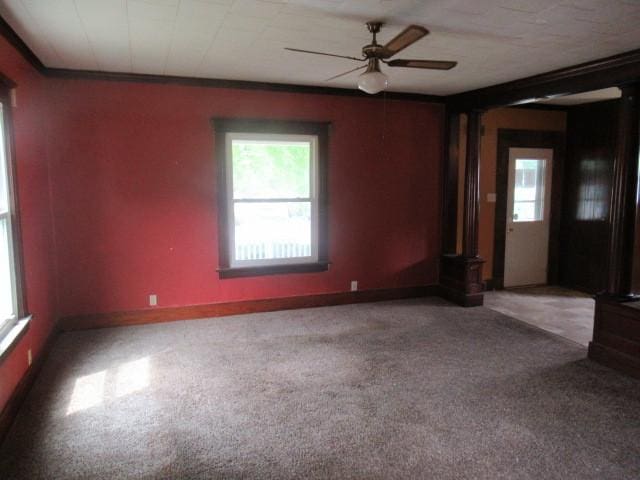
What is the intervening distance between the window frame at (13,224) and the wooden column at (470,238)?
432cm

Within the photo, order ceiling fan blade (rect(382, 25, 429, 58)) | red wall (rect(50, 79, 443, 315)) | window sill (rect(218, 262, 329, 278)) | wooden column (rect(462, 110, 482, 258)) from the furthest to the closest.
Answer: wooden column (rect(462, 110, 482, 258)), window sill (rect(218, 262, 329, 278)), red wall (rect(50, 79, 443, 315)), ceiling fan blade (rect(382, 25, 429, 58))

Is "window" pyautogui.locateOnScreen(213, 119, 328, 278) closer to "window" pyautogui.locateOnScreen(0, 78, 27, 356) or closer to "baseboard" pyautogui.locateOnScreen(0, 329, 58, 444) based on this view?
"baseboard" pyautogui.locateOnScreen(0, 329, 58, 444)

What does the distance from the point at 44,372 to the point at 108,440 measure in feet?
4.24

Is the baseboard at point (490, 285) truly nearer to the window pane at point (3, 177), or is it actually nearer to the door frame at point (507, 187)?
the door frame at point (507, 187)

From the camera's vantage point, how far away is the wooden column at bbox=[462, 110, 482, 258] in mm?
→ 5207

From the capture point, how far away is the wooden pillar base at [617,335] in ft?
11.3

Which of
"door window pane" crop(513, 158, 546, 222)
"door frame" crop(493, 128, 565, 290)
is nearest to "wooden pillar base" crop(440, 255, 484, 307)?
"door frame" crop(493, 128, 565, 290)

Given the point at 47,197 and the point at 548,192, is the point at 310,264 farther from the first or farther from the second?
the point at 548,192

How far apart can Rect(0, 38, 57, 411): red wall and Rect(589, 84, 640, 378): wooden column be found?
14.2ft

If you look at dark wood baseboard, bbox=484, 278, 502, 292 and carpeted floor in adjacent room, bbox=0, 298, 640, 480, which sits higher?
dark wood baseboard, bbox=484, 278, 502, 292

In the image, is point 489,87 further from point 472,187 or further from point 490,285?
point 490,285

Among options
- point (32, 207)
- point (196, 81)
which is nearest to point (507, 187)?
point (196, 81)

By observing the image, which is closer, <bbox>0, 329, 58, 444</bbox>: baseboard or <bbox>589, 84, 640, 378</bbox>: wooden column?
<bbox>0, 329, 58, 444</bbox>: baseboard

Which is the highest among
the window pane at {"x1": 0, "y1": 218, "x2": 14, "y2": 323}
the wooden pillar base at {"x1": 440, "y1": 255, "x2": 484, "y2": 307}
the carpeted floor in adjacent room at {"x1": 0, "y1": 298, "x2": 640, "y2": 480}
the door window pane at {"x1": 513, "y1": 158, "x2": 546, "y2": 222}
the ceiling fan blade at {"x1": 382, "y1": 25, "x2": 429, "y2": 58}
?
the ceiling fan blade at {"x1": 382, "y1": 25, "x2": 429, "y2": 58}
